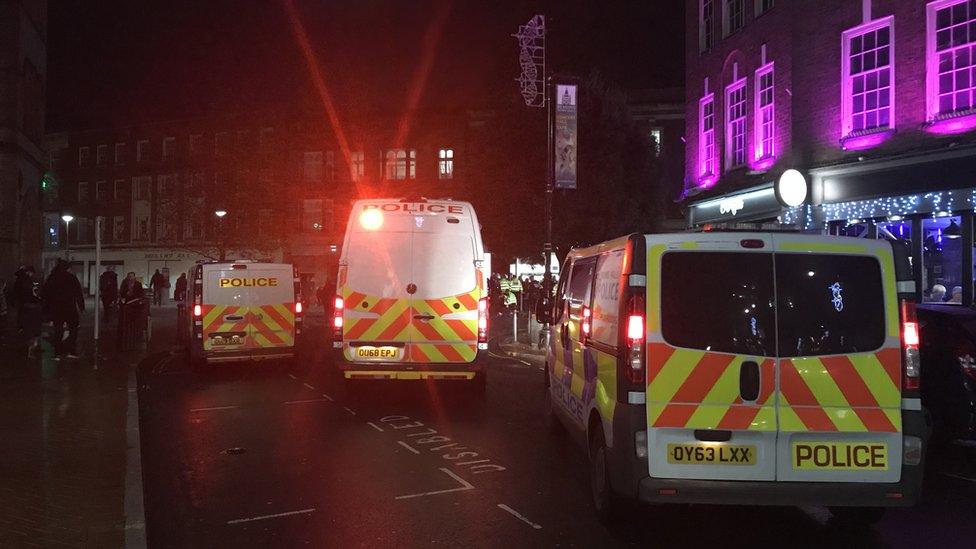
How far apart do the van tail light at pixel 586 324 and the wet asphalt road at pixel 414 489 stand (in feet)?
4.15

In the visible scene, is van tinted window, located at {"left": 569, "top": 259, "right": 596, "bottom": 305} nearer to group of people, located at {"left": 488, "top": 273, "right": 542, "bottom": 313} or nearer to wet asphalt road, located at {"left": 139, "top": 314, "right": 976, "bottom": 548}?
wet asphalt road, located at {"left": 139, "top": 314, "right": 976, "bottom": 548}

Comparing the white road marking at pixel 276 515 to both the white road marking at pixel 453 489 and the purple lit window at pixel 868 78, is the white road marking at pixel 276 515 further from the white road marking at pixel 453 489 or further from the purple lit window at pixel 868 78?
the purple lit window at pixel 868 78

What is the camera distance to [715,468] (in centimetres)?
500

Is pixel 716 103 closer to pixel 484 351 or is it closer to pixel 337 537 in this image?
pixel 484 351

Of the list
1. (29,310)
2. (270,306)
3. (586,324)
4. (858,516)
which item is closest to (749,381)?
(858,516)

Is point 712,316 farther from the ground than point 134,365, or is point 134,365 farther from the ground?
point 712,316

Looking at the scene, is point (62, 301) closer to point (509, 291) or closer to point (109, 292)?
point (109, 292)

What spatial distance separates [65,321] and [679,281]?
13361 millimetres

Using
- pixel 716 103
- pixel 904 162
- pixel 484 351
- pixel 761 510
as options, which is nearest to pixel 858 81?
pixel 904 162

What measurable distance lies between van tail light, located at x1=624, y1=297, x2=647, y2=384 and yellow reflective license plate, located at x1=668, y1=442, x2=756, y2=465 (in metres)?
0.49

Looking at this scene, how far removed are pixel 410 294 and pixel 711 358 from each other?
6.14 metres

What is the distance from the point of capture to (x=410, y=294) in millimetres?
10695

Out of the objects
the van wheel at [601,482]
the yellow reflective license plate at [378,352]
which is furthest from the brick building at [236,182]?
the van wheel at [601,482]

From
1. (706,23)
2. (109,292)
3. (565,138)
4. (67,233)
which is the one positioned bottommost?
(109,292)
